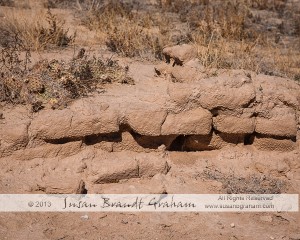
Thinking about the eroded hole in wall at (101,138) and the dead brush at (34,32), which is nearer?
the eroded hole in wall at (101,138)

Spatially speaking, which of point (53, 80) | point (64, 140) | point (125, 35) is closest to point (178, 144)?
point (64, 140)

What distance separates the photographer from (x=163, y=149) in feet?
13.8

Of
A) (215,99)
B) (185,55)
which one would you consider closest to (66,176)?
(215,99)

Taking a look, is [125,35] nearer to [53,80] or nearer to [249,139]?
[53,80]

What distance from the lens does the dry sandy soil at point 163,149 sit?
3.54 m

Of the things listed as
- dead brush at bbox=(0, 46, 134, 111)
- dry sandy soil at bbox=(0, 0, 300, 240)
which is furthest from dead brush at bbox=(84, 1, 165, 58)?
dead brush at bbox=(0, 46, 134, 111)

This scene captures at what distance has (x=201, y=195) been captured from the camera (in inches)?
156

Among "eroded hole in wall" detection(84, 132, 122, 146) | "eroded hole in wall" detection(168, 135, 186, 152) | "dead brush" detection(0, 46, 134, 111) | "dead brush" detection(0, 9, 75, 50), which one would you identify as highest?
"dead brush" detection(0, 9, 75, 50)

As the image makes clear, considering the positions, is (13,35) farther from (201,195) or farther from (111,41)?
(201,195)

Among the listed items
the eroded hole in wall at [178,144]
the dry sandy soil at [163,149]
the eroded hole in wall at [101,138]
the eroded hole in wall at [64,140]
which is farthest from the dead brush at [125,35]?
the eroded hole in wall at [64,140]

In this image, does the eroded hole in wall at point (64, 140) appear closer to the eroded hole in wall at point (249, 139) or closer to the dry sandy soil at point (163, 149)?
the dry sandy soil at point (163, 149)

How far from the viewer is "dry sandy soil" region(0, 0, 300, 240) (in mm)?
3542

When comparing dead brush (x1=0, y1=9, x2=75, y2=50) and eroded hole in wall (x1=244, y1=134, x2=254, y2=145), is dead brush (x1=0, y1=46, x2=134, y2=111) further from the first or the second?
eroded hole in wall (x1=244, y1=134, x2=254, y2=145)

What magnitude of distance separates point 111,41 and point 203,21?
2766mm
